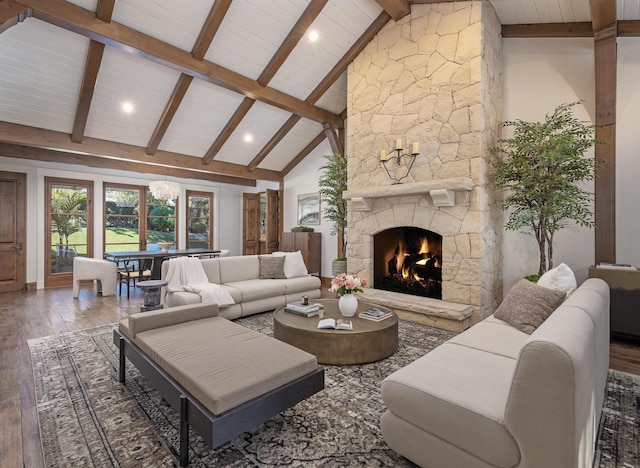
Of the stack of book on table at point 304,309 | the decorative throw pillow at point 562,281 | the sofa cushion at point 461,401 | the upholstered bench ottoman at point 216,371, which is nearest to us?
the sofa cushion at point 461,401

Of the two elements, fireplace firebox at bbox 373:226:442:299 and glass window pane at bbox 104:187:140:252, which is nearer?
fireplace firebox at bbox 373:226:442:299

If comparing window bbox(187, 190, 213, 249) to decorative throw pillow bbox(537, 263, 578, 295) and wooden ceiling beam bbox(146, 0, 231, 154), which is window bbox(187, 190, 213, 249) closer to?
wooden ceiling beam bbox(146, 0, 231, 154)

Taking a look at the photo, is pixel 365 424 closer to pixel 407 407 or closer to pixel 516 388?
pixel 407 407

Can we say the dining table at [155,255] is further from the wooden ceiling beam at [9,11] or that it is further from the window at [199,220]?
the wooden ceiling beam at [9,11]

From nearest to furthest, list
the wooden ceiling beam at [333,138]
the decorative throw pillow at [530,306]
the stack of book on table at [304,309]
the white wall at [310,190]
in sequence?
1. the decorative throw pillow at [530,306]
2. the stack of book on table at [304,309]
3. the wooden ceiling beam at [333,138]
4. the white wall at [310,190]

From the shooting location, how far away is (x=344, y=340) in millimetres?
2824

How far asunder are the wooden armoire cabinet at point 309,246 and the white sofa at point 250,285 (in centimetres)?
167

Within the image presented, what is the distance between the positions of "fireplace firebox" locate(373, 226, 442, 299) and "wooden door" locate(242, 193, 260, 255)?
16.9ft

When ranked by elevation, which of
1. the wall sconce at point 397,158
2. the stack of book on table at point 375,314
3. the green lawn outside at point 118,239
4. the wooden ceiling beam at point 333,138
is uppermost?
the wooden ceiling beam at point 333,138

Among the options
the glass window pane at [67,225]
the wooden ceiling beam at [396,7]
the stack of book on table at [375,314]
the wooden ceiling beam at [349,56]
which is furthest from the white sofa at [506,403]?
the glass window pane at [67,225]

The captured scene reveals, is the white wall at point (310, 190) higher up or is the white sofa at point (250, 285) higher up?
the white wall at point (310, 190)

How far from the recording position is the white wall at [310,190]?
290 inches

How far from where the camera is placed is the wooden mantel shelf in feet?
12.9

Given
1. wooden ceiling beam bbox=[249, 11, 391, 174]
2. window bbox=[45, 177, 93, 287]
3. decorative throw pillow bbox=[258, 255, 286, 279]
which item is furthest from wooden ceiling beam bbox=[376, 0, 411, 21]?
window bbox=[45, 177, 93, 287]
